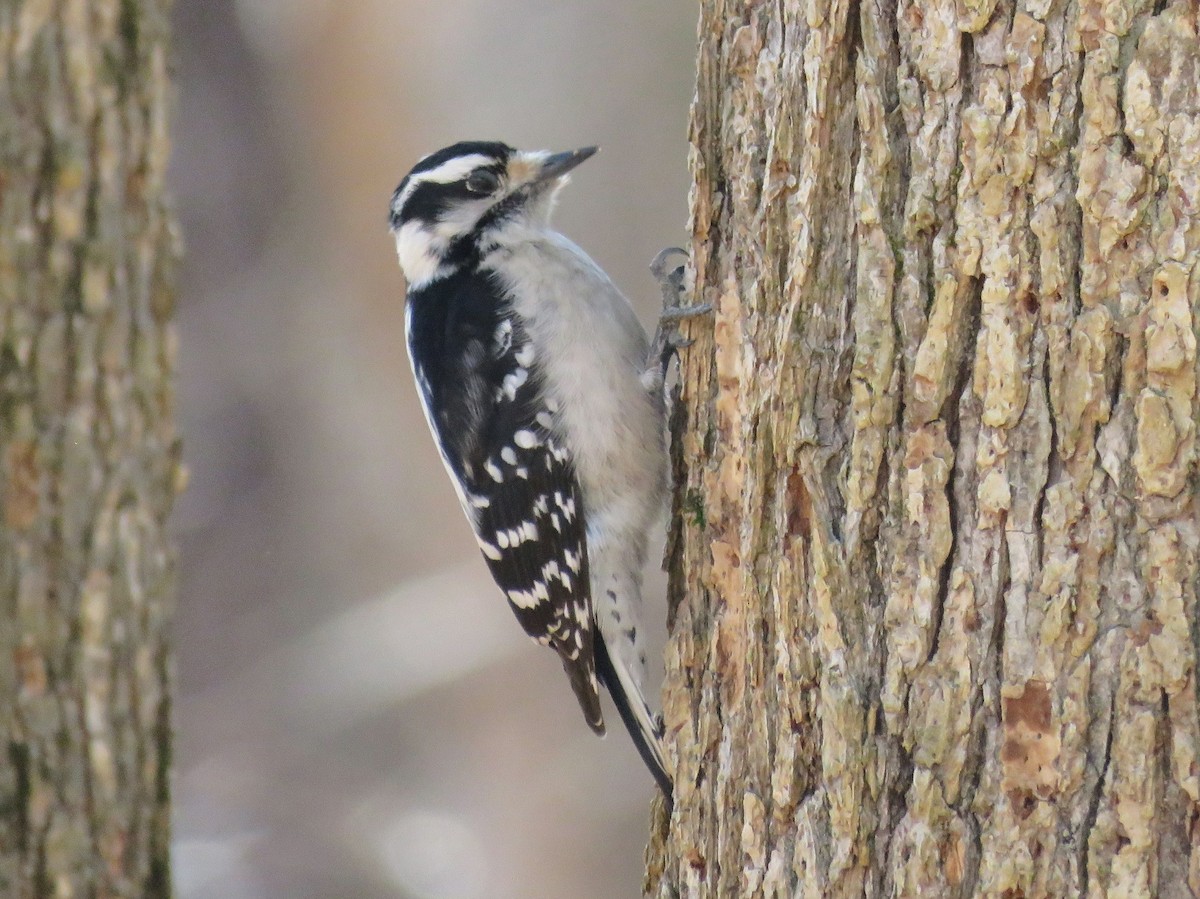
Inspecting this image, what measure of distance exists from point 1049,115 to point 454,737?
198 inches

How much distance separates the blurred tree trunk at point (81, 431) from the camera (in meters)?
1.97

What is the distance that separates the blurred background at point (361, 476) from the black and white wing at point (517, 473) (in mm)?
2152

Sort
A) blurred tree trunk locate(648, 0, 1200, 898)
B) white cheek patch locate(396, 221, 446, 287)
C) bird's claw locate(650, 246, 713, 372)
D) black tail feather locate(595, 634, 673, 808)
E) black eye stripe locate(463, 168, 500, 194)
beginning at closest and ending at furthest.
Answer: blurred tree trunk locate(648, 0, 1200, 898)
bird's claw locate(650, 246, 713, 372)
black tail feather locate(595, 634, 673, 808)
black eye stripe locate(463, 168, 500, 194)
white cheek patch locate(396, 221, 446, 287)

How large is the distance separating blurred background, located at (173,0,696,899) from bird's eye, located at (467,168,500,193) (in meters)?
2.07

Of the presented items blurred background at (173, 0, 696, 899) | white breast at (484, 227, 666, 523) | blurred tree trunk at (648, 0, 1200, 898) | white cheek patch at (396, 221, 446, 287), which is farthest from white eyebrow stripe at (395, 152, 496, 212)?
blurred background at (173, 0, 696, 899)

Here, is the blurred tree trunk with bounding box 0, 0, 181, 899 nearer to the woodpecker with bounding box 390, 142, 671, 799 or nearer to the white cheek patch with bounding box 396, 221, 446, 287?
the woodpecker with bounding box 390, 142, 671, 799

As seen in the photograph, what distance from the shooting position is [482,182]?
12.4 ft

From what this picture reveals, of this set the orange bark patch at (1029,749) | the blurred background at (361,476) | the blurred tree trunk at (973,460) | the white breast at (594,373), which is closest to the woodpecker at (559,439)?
the white breast at (594,373)

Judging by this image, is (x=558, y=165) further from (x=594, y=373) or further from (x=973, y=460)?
(x=973, y=460)

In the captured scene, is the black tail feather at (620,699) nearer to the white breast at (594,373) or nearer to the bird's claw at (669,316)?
the white breast at (594,373)

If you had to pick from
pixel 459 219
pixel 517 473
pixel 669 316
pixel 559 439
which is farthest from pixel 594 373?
pixel 459 219

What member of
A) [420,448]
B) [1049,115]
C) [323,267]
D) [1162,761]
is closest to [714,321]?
[1049,115]

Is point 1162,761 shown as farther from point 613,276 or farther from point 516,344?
point 613,276

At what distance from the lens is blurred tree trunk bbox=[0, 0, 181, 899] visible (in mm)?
1973
